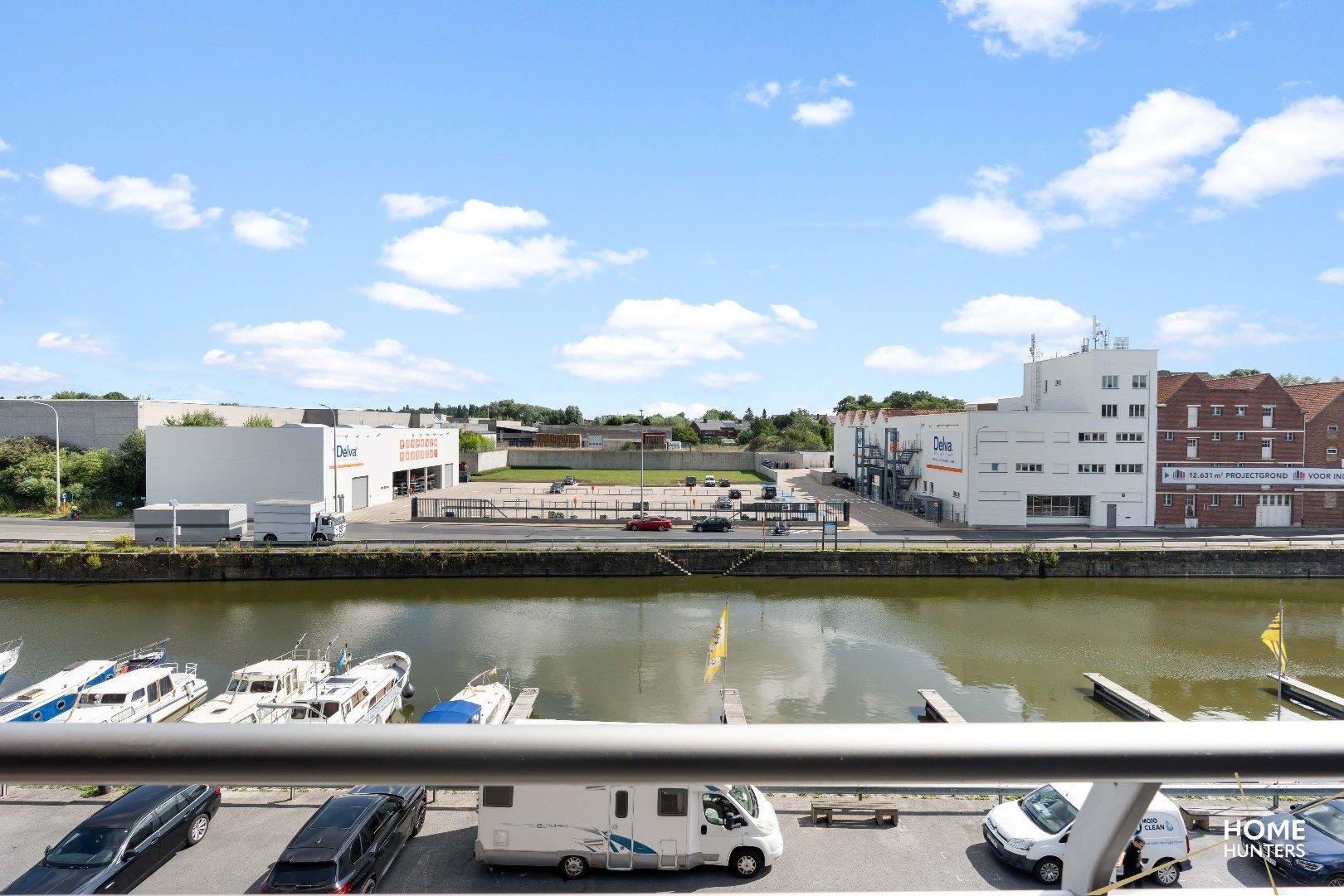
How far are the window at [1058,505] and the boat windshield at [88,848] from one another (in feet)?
95.2

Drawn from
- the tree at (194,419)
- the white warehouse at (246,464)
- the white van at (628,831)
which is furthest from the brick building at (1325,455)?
the tree at (194,419)

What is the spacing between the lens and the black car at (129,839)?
4.33m

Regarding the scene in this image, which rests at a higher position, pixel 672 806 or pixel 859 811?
pixel 672 806

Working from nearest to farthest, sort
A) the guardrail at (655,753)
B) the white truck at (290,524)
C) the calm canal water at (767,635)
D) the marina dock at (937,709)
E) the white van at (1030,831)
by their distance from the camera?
the guardrail at (655,753) → the white van at (1030,831) → the marina dock at (937,709) → the calm canal water at (767,635) → the white truck at (290,524)

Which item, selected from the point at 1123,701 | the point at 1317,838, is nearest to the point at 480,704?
the point at 1317,838

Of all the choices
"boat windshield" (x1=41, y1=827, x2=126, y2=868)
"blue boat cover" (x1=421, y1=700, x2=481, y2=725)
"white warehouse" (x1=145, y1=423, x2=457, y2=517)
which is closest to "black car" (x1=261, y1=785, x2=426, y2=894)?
"boat windshield" (x1=41, y1=827, x2=126, y2=868)

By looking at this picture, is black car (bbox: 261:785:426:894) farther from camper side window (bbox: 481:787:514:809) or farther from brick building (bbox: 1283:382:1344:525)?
brick building (bbox: 1283:382:1344:525)

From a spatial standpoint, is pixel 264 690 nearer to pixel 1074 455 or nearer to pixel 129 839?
pixel 129 839

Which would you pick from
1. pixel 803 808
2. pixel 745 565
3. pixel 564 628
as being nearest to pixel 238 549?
pixel 564 628

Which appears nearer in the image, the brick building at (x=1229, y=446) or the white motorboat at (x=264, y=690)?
the white motorboat at (x=264, y=690)

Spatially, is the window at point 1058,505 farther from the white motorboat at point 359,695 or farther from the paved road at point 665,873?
the paved road at point 665,873

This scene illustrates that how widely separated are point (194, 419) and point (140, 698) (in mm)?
27391

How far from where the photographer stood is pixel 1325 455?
29500 millimetres

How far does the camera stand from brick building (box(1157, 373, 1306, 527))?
94.8 ft
